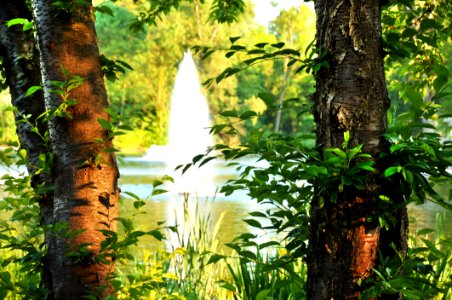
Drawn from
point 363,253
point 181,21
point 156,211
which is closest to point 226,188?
point 363,253

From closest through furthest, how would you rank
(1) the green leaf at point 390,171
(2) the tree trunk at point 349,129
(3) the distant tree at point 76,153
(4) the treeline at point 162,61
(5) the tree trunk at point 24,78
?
(1) the green leaf at point 390,171, (2) the tree trunk at point 349,129, (3) the distant tree at point 76,153, (5) the tree trunk at point 24,78, (4) the treeline at point 162,61

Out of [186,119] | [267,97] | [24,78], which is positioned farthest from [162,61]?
[267,97]

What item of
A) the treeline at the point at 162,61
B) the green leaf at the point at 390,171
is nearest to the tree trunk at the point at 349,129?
the green leaf at the point at 390,171

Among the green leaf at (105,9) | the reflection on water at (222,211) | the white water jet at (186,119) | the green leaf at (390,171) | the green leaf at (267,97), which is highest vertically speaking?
the white water jet at (186,119)

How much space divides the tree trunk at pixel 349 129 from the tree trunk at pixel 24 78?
154 cm

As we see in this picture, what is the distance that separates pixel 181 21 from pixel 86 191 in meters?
40.9

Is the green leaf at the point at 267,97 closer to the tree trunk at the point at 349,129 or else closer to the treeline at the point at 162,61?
the tree trunk at the point at 349,129

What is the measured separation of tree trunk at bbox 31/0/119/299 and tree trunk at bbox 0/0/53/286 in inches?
15.5

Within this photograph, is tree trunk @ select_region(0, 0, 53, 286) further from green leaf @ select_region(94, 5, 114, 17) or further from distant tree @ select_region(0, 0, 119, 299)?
green leaf @ select_region(94, 5, 114, 17)

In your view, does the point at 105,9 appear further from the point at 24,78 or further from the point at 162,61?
the point at 162,61

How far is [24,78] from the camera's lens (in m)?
3.07

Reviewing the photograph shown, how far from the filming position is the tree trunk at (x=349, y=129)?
73.0 inches

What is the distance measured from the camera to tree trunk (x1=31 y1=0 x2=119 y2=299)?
97.9 inches

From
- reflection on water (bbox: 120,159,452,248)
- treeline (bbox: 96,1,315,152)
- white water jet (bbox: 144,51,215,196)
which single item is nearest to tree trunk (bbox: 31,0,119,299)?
reflection on water (bbox: 120,159,452,248)
